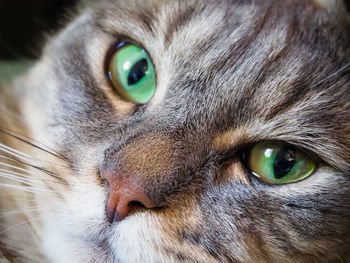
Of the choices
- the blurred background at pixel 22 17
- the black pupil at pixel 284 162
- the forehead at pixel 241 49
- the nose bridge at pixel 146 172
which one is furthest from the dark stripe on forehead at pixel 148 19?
the blurred background at pixel 22 17

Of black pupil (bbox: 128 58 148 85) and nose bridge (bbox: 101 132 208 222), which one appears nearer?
nose bridge (bbox: 101 132 208 222)

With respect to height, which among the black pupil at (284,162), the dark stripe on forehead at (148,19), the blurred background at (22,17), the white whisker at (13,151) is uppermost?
the blurred background at (22,17)

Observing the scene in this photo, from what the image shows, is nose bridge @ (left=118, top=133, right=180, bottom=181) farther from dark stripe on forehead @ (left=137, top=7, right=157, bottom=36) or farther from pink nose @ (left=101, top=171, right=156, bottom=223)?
dark stripe on forehead @ (left=137, top=7, right=157, bottom=36)

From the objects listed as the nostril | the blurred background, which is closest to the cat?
the nostril

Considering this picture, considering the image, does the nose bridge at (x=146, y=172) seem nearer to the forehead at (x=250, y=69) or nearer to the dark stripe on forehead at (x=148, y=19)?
the forehead at (x=250, y=69)

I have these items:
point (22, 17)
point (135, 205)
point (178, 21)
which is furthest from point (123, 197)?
point (22, 17)

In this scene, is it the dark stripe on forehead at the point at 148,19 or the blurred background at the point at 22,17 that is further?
the blurred background at the point at 22,17
